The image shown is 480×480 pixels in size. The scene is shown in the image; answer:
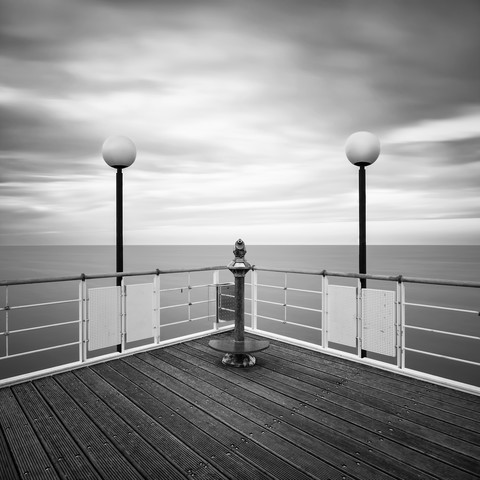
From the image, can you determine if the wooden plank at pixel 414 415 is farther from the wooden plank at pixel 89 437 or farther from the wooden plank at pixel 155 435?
the wooden plank at pixel 89 437

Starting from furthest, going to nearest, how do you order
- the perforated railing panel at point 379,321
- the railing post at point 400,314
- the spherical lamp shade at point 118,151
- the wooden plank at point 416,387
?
the spherical lamp shade at point 118,151 < the perforated railing panel at point 379,321 < the railing post at point 400,314 < the wooden plank at point 416,387

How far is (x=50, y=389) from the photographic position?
3182mm

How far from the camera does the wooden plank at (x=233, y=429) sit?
2.04 meters

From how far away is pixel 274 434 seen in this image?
2.43 metres

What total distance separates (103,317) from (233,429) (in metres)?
2.24

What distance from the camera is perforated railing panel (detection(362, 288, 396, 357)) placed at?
143 inches

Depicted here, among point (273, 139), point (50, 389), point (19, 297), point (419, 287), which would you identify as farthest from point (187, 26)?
point (419, 287)

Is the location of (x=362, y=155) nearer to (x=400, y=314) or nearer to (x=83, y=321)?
(x=400, y=314)

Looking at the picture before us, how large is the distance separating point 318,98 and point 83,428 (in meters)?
8.41

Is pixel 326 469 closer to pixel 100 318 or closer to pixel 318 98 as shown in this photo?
pixel 100 318

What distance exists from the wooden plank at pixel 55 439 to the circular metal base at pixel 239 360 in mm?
1801

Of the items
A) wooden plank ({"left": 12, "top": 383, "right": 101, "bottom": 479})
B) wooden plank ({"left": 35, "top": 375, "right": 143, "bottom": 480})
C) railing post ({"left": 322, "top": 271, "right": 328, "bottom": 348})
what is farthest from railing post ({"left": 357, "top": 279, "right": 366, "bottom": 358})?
wooden plank ({"left": 12, "top": 383, "right": 101, "bottom": 479})

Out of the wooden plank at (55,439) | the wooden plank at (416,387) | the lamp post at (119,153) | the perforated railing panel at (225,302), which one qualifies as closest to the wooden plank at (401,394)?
the wooden plank at (416,387)

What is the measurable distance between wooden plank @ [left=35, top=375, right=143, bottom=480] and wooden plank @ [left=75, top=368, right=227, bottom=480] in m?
0.20
